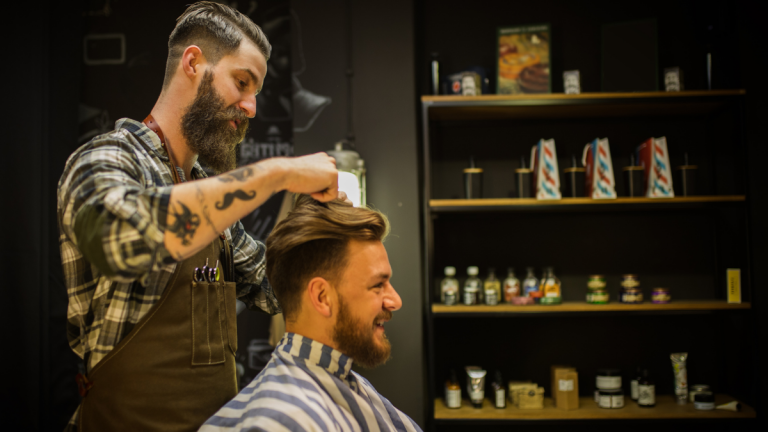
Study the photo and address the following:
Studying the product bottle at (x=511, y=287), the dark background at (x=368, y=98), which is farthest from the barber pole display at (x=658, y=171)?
the product bottle at (x=511, y=287)

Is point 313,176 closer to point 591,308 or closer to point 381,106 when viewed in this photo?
point 381,106

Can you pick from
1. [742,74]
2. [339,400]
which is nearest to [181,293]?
[339,400]

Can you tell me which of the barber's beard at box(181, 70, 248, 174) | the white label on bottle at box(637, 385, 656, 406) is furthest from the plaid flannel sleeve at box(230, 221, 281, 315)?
the white label on bottle at box(637, 385, 656, 406)

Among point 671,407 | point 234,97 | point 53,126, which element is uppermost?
point 53,126

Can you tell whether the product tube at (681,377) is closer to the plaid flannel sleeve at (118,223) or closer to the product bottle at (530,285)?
the product bottle at (530,285)

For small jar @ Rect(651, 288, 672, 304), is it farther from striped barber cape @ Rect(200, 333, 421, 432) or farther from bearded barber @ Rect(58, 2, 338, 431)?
bearded barber @ Rect(58, 2, 338, 431)

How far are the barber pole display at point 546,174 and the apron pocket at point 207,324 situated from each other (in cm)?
173

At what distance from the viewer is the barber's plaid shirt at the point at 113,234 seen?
0.82 metres

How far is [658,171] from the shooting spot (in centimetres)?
245

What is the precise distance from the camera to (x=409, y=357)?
2424mm

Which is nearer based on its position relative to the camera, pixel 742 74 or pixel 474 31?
pixel 742 74

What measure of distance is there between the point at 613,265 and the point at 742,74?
113cm

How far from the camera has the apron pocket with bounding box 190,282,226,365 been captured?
44.0 inches

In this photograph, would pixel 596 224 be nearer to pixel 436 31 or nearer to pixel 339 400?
pixel 436 31
